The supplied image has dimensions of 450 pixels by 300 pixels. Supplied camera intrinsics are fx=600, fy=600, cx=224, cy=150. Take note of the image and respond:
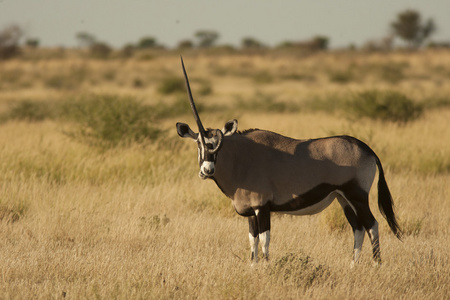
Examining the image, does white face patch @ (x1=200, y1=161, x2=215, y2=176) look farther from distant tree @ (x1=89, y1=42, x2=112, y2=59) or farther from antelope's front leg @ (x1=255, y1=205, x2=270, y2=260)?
distant tree @ (x1=89, y1=42, x2=112, y2=59)

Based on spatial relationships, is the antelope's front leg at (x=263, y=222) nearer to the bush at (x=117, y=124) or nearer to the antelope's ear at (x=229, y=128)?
the antelope's ear at (x=229, y=128)

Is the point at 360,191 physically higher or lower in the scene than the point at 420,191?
A: higher

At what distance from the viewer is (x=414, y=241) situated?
6.87 metres

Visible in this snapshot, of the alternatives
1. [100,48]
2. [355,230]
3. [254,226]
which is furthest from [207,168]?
[100,48]

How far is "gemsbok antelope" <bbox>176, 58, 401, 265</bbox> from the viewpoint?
5387 millimetres

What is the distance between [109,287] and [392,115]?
14246mm

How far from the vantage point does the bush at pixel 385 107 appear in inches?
695

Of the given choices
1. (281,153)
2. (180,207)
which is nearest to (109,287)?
(281,153)

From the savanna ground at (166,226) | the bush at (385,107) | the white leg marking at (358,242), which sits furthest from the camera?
the bush at (385,107)

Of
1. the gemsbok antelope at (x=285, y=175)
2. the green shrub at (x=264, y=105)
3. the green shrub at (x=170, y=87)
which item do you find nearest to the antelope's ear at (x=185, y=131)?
the gemsbok antelope at (x=285, y=175)

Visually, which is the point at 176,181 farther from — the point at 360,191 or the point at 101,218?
the point at 360,191

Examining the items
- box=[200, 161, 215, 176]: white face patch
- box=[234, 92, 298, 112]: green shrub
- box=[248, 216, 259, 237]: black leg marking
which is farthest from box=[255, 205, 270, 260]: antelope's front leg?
box=[234, 92, 298, 112]: green shrub

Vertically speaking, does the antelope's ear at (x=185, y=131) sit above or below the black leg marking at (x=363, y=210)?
above

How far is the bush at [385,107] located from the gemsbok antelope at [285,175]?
12.6 m
